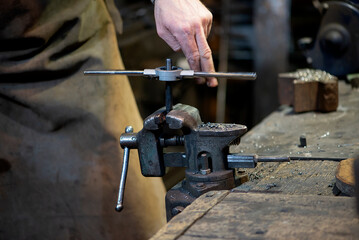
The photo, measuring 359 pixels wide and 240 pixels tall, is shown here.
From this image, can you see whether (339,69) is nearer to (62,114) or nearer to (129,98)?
(129,98)

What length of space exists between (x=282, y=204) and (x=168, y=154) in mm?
358

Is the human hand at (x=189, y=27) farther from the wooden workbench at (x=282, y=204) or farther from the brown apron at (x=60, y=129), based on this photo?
the brown apron at (x=60, y=129)

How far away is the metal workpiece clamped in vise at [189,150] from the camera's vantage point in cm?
120

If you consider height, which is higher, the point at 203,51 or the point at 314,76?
the point at 203,51

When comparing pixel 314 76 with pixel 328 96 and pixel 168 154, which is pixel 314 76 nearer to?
pixel 328 96

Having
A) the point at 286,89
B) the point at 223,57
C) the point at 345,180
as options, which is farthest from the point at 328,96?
the point at 223,57

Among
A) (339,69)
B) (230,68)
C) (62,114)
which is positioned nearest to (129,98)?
(62,114)

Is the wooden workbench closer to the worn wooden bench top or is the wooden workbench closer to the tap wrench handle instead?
the worn wooden bench top

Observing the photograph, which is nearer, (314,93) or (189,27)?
(189,27)

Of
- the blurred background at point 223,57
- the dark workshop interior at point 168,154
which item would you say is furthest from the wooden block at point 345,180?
the blurred background at point 223,57

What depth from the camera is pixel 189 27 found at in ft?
4.69

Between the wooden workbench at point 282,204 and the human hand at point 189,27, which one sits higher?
the human hand at point 189,27

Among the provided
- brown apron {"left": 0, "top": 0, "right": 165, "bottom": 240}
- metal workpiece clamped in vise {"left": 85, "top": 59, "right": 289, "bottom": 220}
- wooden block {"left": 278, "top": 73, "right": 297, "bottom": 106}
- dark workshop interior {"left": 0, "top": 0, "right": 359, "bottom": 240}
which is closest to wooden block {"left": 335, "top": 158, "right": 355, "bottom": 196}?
dark workshop interior {"left": 0, "top": 0, "right": 359, "bottom": 240}

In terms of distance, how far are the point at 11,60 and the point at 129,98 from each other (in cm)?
50
